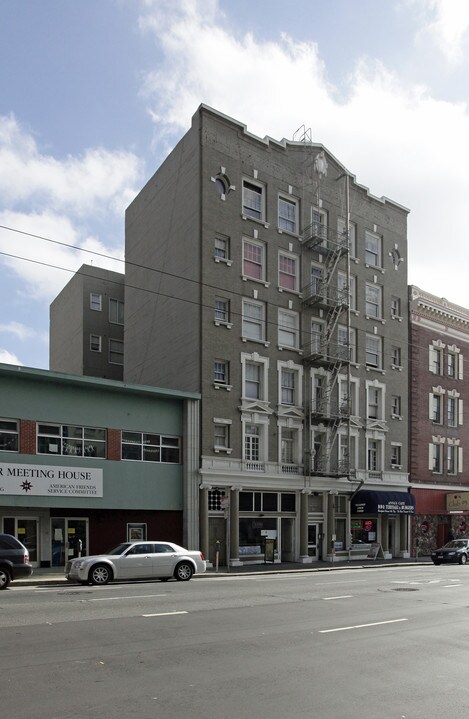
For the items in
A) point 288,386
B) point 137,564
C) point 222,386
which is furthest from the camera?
point 288,386

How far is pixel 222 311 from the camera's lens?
108 feet

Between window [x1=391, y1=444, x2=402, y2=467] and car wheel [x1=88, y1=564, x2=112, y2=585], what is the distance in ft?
78.5

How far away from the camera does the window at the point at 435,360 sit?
44.5 metres

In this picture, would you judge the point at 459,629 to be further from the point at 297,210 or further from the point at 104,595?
the point at 297,210

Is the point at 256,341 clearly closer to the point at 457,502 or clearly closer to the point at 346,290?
the point at 346,290

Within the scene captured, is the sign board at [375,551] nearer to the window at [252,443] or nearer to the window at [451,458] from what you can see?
the window at [451,458]

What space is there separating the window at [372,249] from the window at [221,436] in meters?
15.4

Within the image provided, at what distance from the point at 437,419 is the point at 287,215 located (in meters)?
17.7

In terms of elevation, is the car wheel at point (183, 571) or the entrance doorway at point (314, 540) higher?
Result: the car wheel at point (183, 571)

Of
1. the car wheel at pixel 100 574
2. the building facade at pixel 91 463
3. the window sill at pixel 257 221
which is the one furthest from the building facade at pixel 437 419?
the car wheel at pixel 100 574

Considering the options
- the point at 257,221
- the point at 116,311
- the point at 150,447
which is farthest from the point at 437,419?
the point at 116,311

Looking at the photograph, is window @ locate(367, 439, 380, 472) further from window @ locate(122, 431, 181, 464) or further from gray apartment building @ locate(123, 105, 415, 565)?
window @ locate(122, 431, 181, 464)

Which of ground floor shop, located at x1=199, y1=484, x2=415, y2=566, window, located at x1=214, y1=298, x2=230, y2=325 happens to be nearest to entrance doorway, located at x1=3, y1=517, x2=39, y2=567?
ground floor shop, located at x1=199, y1=484, x2=415, y2=566

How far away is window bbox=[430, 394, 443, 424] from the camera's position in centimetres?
4438
